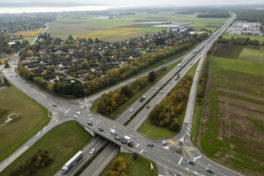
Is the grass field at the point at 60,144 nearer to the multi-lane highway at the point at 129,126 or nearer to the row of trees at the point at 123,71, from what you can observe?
the multi-lane highway at the point at 129,126

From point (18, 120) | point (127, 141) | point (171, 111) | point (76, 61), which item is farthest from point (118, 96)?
point (76, 61)

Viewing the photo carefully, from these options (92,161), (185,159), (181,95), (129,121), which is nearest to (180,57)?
(181,95)

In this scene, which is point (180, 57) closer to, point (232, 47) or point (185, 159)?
point (232, 47)

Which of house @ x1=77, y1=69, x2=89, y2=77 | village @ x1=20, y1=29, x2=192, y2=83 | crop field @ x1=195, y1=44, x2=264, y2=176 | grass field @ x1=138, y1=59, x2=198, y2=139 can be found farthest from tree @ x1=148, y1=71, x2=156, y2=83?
house @ x1=77, y1=69, x2=89, y2=77

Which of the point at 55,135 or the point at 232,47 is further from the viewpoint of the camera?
the point at 232,47

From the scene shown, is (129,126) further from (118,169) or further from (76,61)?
(76,61)

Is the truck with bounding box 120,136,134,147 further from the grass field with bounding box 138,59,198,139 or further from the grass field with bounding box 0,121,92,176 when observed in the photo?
the grass field with bounding box 0,121,92,176
